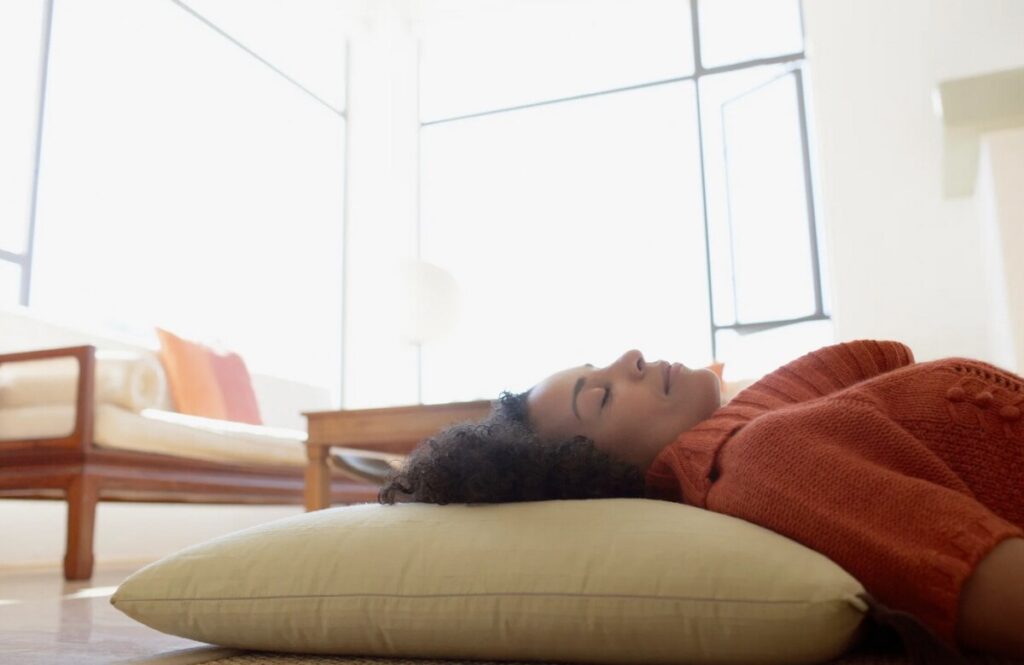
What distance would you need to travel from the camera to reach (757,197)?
5.98m

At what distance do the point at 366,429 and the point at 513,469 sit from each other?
1.82 metres

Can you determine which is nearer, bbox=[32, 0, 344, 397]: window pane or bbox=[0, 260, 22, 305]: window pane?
bbox=[0, 260, 22, 305]: window pane

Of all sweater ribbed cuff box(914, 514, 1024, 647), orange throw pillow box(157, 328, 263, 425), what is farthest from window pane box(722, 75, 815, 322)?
sweater ribbed cuff box(914, 514, 1024, 647)

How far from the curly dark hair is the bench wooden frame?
2.15m

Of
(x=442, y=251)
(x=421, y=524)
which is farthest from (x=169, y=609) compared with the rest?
(x=442, y=251)

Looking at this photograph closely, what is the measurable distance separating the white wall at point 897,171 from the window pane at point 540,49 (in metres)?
1.15

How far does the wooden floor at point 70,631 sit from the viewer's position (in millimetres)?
1392

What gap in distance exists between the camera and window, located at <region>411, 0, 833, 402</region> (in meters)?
5.92

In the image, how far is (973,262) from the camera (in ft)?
16.2

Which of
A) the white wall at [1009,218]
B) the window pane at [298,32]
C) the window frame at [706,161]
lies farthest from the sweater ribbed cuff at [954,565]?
the window pane at [298,32]

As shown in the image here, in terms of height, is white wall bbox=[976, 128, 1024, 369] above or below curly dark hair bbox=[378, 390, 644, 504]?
above

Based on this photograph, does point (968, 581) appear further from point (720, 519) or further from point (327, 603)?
point (327, 603)

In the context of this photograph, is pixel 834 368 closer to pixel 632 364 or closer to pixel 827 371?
pixel 827 371

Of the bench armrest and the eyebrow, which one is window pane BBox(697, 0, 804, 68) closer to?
the bench armrest
